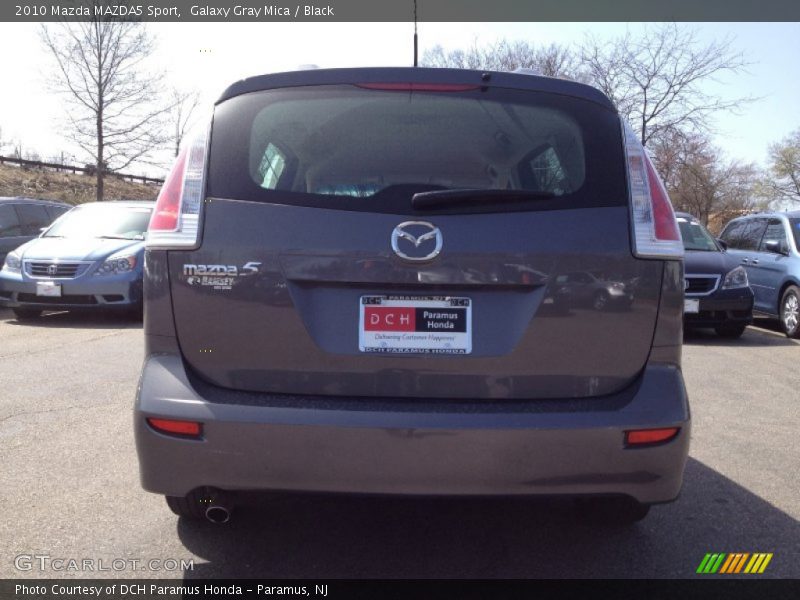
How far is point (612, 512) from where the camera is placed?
3.26 meters

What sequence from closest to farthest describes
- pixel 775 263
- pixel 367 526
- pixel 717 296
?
pixel 367 526 < pixel 717 296 < pixel 775 263

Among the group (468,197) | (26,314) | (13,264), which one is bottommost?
(26,314)

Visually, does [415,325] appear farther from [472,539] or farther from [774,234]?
[774,234]

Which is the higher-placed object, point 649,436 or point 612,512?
point 649,436

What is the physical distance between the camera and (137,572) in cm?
285

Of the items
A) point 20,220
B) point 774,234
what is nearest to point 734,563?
point 774,234

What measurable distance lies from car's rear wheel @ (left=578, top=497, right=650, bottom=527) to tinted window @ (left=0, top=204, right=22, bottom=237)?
35.3 ft

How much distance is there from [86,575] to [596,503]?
197 centimetres

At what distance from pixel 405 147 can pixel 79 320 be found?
870cm

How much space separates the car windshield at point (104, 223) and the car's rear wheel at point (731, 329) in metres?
7.63

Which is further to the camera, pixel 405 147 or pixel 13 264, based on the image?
pixel 13 264

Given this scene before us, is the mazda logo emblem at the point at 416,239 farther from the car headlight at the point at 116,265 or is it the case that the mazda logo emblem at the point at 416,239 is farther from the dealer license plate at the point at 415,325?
the car headlight at the point at 116,265

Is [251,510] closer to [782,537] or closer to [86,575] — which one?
[86,575]

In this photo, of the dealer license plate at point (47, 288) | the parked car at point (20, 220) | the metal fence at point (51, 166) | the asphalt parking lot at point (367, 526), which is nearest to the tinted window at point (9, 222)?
the parked car at point (20, 220)
